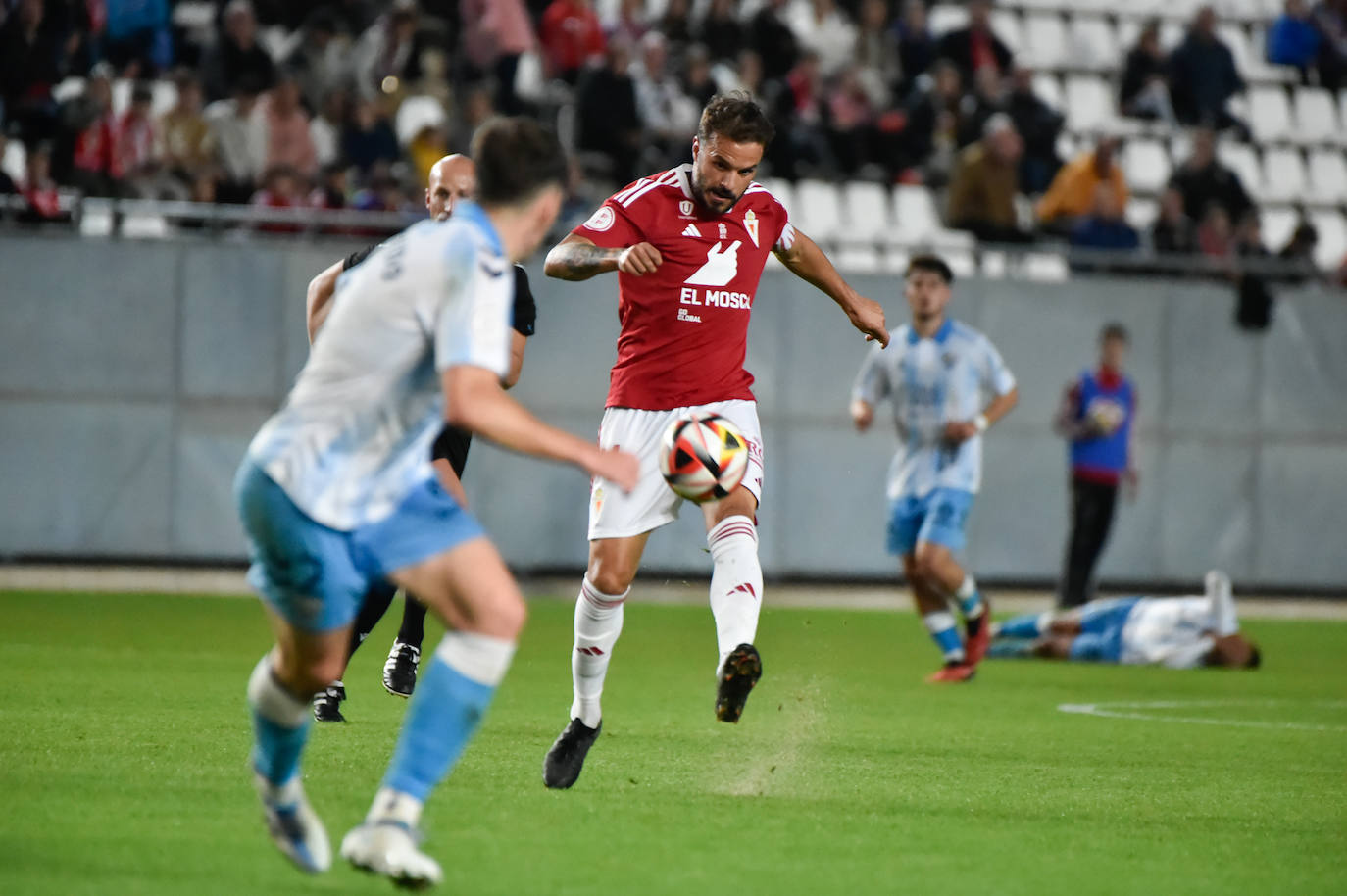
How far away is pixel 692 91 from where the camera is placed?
62.4 ft

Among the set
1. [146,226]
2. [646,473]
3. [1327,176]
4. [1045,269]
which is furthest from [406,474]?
[1327,176]

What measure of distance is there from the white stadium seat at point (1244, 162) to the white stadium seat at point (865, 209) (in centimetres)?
497

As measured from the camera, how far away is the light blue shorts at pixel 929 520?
1230 cm

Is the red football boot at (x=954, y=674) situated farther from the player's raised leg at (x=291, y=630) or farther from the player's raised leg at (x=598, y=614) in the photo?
the player's raised leg at (x=291, y=630)

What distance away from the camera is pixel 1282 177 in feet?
74.7

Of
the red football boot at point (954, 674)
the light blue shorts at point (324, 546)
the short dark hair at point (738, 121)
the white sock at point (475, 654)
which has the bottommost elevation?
the red football boot at point (954, 674)

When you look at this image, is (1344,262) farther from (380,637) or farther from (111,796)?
(111,796)

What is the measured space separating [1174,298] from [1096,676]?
7551 millimetres

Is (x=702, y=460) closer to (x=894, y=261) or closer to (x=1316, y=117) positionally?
(x=894, y=261)

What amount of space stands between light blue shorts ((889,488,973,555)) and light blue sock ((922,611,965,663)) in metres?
0.45

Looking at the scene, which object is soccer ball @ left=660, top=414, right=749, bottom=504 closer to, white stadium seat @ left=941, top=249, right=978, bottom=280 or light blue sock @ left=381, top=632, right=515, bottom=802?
light blue sock @ left=381, top=632, right=515, bottom=802

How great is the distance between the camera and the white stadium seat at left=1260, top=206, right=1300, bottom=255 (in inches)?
868

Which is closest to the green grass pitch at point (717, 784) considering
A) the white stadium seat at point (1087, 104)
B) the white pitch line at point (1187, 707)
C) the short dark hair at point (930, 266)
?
the white pitch line at point (1187, 707)

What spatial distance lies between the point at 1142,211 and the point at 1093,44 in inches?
105
